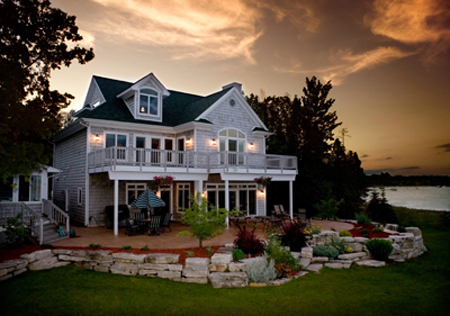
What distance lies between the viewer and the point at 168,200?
18.8 metres

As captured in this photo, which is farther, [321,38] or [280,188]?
[280,188]

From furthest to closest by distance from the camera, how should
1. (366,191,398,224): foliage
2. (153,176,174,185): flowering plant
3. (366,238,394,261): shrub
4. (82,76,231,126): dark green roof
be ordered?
(366,191,398,224): foliage, (82,76,231,126): dark green roof, (153,176,174,185): flowering plant, (366,238,394,261): shrub

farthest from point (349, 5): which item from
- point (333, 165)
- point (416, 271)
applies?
point (333, 165)

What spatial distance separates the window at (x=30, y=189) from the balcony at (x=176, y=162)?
100 inches

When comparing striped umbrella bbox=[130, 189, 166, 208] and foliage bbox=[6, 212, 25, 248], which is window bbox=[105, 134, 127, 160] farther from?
foliage bbox=[6, 212, 25, 248]

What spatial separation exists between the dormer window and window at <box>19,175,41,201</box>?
21.7ft

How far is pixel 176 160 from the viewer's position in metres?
16.5

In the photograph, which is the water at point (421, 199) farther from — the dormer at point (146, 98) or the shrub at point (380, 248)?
the dormer at point (146, 98)

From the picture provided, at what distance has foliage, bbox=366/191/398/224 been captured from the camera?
20.2 meters

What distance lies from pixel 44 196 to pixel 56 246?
4.21 m

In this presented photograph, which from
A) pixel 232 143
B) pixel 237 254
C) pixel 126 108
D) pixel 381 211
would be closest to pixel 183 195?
pixel 232 143

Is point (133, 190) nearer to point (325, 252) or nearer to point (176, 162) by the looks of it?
point (176, 162)

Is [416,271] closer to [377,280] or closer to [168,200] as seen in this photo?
[377,280]

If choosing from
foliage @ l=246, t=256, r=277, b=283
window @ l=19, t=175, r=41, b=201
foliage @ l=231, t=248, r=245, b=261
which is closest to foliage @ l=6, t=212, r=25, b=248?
window @ l=19, t=175, r=41, b=201
